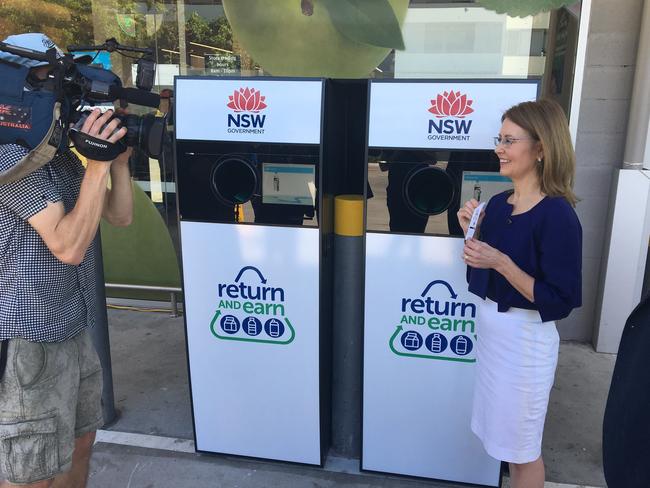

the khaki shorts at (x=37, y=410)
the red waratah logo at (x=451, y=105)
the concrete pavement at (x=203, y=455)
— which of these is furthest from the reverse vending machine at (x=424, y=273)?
the khaki shorts at (x=37, y=410)

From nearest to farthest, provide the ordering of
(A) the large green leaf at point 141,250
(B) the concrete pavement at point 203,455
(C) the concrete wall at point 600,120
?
1. (B) the concrete pavement at point 203,455
2. (C) the concrete wall at point 600,120
3. (A) the large green leaf at point 141,250

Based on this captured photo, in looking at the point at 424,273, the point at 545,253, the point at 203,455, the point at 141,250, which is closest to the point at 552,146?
the point at 545,253

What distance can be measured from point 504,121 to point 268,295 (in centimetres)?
123

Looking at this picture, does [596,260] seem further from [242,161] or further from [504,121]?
[242,161]

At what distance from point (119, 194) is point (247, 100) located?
0.65m

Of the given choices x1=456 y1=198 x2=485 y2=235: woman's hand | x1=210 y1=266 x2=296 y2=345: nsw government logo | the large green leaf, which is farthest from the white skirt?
the large green leaf

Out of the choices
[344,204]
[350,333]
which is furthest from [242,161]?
[350,333]

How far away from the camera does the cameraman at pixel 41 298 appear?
1.59 m

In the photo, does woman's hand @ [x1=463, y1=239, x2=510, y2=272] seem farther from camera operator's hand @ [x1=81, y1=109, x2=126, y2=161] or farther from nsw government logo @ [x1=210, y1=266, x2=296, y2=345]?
camera operator's hand @ [x1=81, y1=109, x2=126, y2=161]

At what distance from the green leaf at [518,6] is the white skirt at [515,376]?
2666mm

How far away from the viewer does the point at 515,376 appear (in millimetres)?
1857

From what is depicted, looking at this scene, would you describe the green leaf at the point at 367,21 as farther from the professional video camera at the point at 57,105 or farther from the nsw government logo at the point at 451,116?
the professional video camera at the point at 57,105

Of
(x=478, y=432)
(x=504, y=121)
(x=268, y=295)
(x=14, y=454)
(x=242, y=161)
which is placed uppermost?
(x=504, y=121)

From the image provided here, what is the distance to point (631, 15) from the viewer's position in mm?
3656
